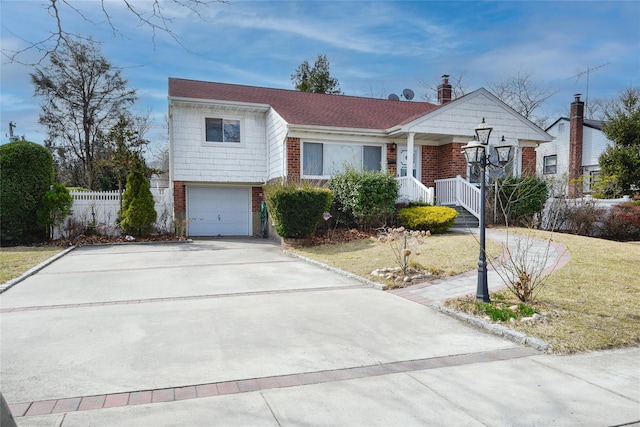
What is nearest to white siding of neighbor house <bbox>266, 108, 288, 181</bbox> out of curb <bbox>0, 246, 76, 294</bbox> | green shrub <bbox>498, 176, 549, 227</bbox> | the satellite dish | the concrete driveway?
curb <bbox>0, 246, 76, 294</bbox>

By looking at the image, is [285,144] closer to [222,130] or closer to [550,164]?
[222,130]

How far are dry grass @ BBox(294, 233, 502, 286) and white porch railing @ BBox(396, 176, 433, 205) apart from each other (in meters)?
2.04

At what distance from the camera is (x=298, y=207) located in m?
12.3

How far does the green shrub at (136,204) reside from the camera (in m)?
14.5

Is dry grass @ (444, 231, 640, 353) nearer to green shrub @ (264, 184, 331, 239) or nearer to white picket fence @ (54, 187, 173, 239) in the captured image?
green shrub @ (264, 184, 331, 239)

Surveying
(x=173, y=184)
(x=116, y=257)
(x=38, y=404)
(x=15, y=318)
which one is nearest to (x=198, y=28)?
(x=38, y=404)

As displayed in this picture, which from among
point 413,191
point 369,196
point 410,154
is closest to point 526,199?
point 413,191

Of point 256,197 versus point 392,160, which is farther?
point 256,197

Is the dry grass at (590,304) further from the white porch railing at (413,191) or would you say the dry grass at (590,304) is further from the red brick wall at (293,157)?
the red brick wall at (293,157)

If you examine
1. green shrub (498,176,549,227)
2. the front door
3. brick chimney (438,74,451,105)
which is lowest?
green shrub (498,176,549,227)

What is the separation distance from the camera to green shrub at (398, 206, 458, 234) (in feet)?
41.2

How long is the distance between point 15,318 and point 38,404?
3091 millimetres

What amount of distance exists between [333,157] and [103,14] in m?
12.0

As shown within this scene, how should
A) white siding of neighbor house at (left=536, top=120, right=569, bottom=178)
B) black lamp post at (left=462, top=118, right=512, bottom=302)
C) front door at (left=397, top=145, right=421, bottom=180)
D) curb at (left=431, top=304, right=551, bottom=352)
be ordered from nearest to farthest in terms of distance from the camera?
1. curb at (left=431, top=304, right=551, bottom=352)
2. black lamp post at (left=462, top=118, right=512, bottom=302)
3. front door at (left=397, top=145, right=421, bottom=180)
4. white siding of neighbor house at (left=536, top=120, right=569, bottom=178)
